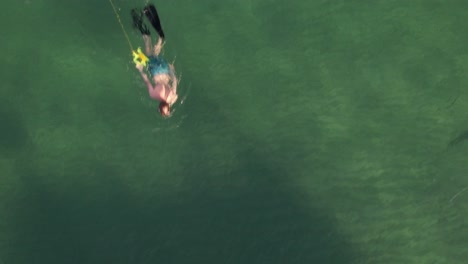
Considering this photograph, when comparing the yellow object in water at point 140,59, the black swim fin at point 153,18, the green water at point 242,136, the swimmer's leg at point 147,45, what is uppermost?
the black swim fin at point 153,18

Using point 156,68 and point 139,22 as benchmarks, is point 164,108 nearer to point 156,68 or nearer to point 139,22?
point 156,68

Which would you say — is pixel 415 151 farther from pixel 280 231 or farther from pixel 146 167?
pixel 146 167

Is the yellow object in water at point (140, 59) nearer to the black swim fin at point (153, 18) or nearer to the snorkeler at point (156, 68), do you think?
the snorkeler at point (156, 68)

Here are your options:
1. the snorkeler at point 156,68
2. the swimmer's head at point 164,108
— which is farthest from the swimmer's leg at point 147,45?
the swimmer's head at point 164,108

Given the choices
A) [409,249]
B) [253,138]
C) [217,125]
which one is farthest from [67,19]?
[409,249]

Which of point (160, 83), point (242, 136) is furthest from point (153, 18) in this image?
point (242, 136)

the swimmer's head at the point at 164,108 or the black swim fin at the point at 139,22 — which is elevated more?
the black swim fin at the point at 139,22

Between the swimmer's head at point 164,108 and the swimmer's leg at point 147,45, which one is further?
the swimmer's leg at point 147,45
